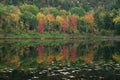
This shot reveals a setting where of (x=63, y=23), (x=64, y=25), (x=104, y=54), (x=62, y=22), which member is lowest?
(x=104, y=54)

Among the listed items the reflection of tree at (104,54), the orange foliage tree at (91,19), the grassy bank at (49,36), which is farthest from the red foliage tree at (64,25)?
the reflection of tree at (104,54)

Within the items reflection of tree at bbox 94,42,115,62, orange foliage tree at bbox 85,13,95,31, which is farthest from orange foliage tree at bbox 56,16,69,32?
reflection of tree at bbox 94,42,115,62

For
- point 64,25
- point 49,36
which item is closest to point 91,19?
point 64,25

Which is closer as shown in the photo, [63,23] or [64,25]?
[64,25]

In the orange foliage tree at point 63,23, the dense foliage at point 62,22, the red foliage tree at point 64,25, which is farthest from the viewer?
the orange foliage tree at point 63,23

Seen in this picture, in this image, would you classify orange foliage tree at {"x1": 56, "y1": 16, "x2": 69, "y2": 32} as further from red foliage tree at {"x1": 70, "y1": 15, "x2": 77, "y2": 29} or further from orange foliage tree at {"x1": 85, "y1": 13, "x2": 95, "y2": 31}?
orange foliage tree at {"x1": 85, "y1": 13, "x2": 95, "y2": 31}

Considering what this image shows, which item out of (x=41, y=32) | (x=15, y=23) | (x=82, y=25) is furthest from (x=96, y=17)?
(x=15, y=23)

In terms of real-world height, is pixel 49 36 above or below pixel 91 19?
below

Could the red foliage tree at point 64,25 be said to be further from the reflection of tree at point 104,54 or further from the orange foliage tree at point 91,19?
the reflection of tree at point 104,54

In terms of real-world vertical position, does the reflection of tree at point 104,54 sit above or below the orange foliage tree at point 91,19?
below

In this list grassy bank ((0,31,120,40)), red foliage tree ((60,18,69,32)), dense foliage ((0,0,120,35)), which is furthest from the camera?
red foliage tree ((60,18,69,32))

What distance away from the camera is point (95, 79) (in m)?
37.0

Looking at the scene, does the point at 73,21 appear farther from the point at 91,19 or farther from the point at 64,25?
the point at 91,19

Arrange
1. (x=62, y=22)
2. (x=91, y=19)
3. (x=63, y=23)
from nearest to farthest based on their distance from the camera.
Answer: (x=62, y=22)
(x=63, y=23)
(x=91, y=19)
